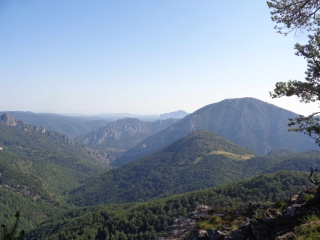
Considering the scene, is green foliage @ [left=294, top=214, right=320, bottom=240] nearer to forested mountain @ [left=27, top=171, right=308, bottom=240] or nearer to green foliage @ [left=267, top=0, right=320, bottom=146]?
green foliage @ [left=267, top=0, right=320, bottom=146]

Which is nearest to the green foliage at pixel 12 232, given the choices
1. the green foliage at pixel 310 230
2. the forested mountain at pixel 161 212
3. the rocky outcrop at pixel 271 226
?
the green foliage at pixel 310 230

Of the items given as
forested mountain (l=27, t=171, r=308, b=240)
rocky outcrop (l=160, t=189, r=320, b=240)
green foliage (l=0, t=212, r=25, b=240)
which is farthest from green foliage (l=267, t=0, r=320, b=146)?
forested mountain (l=27, t=171, r=308, b=240)

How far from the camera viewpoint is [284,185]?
14200 centimetres

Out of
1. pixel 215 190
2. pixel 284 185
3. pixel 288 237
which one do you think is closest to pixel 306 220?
pixel 288 237

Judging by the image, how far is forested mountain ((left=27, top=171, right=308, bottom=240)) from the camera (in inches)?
4395

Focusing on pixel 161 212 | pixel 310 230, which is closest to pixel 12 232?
pixel 310 230

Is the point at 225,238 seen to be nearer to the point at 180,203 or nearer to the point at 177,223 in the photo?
the point at 177,223

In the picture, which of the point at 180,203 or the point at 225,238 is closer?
the point at 225,238

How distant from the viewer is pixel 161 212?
12262cm

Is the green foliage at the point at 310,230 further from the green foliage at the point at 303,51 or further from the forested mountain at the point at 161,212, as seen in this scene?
the forested mountain at the point at 161,212

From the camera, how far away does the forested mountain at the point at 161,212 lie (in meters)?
112

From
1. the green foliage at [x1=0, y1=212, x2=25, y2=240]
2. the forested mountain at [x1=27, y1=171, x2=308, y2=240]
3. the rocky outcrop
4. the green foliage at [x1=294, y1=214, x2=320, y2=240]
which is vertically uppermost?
the green foliage at [x1=0, y1=212, x2=25, y2=240]

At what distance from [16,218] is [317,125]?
19.4 metres

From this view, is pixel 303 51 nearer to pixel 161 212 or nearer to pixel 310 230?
pixel 310 230
